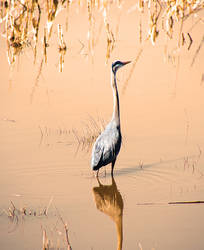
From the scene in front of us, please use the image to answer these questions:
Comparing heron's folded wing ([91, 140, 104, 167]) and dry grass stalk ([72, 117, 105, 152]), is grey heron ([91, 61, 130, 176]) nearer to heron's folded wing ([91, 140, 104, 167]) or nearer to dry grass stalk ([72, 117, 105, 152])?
heron's folded wing ([91, 140, 104, 167])

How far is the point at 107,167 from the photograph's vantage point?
687cm

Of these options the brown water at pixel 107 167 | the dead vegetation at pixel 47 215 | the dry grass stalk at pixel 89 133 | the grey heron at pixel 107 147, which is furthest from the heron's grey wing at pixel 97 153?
the dry grass stalk at pixel 89 133

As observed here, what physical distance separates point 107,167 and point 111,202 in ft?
4.29

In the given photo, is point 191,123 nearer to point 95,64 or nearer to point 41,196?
point 41,196

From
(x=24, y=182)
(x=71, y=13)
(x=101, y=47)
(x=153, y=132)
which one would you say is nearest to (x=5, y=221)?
(x=24, y=182)

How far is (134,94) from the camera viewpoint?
11016 mm

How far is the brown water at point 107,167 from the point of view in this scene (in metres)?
4.64

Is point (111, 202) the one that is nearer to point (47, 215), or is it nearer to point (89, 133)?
point (47, 215)

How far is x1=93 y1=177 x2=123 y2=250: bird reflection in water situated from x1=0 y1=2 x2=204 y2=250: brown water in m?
0.01

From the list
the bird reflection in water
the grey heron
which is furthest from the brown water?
the grey heron

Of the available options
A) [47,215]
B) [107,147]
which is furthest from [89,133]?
[47,215]

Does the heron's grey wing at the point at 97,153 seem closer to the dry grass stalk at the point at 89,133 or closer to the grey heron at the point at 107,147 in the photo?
the grey heron at the point at 107,147

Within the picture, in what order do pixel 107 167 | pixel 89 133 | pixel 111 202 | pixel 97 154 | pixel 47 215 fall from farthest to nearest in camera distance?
1. pixel 89 133
2. pixel 107 167
3. pixel 97 154
4. pixel 111 202
5. pixel 47 215

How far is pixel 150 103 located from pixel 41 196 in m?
5.02
